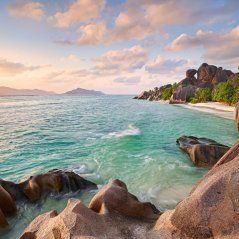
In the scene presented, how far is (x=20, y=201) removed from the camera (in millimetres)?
14383

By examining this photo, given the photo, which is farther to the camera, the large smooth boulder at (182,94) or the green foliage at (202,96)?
the large smooth boulder at (182,94)

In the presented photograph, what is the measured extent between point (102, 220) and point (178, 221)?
2300 millimetres

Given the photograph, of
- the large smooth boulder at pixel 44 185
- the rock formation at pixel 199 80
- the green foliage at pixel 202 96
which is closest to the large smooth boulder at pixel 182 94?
the rock formation at pixel 199 80

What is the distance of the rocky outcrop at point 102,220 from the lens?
726 cm

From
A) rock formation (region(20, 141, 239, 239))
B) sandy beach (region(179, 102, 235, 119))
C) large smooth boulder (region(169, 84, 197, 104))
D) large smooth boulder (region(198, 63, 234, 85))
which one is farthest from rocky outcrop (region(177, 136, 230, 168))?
large smooth boulder (region(198, 63, 234, 85))

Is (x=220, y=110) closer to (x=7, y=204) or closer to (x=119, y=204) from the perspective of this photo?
(x=7, y=204)

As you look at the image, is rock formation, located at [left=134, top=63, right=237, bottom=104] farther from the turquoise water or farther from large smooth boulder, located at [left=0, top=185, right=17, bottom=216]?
large smooth boulder, located at [left=0, top=185, right=17, bottom=216]

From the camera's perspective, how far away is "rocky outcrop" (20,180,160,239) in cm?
726

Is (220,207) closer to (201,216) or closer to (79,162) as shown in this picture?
(201,216)

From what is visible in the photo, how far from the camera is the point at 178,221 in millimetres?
7582

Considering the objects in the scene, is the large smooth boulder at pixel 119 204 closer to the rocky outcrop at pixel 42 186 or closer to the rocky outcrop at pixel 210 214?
the rocky outcrop at pixel 210 214

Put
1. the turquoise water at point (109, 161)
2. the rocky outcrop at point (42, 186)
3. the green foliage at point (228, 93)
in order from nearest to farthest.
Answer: the rocky outcrop at point (42, 186)
the turquoise water at point (109, 161)
the green foliage at point (228, 93)

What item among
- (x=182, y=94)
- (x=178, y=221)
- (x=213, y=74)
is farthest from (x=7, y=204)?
(x=213, y=74)

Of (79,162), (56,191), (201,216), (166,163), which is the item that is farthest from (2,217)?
(166,163)
